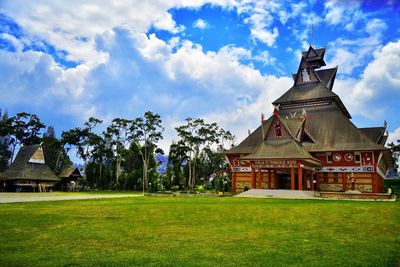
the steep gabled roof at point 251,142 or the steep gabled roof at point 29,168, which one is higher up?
the steep gabled roof at point 251,142

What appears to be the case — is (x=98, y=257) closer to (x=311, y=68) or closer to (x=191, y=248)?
(x=191, y=248)

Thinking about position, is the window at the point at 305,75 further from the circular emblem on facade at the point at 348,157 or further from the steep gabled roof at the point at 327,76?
the circular emblem on facade at the point at 348,157

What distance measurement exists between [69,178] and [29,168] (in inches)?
344

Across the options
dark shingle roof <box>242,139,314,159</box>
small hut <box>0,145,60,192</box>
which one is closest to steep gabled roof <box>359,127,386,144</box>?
dark shingle roof <box>242,139,314,159</box>

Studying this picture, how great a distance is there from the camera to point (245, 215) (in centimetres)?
1380

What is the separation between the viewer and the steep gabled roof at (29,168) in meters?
46.7

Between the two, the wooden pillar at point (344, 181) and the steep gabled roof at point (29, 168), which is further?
the steep gabled roof at point (29, 168)

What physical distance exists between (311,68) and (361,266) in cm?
4174

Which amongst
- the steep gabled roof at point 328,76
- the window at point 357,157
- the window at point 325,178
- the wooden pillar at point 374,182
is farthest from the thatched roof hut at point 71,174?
the wooden pillar at point 374,182

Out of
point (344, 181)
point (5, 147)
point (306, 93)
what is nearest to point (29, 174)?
point (5, 147)

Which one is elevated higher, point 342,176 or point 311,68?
point 311,68

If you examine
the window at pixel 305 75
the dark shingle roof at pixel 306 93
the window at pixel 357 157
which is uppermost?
the window at pixel 305 75

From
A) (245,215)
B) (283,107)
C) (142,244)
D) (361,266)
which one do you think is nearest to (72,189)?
(283,107)

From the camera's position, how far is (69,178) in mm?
56062
